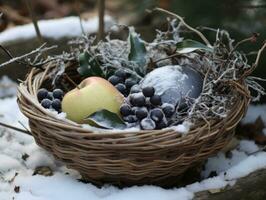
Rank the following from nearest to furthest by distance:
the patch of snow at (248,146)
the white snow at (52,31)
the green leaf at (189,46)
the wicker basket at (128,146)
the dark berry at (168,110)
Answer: the wicker basket at (128,146) < the dark berry at (168,110) < the green leaf at (189,46) < the patch of snow at (248,146) < the white snow at (52,31)

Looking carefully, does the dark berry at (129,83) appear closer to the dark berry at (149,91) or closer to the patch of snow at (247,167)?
the dark berry at (149,91)

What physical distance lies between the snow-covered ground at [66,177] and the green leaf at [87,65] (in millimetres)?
250

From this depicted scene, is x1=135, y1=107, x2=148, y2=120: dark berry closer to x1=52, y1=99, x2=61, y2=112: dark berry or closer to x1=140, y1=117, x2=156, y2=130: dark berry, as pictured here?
x1=140, y1=117, x2=156, y2=130: dark berry

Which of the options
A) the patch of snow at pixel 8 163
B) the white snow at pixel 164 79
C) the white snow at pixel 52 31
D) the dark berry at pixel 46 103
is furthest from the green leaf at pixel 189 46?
the white snow at pixel 52 31

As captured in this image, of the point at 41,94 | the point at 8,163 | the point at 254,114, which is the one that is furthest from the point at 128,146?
the point at 254,114

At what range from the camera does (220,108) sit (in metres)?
1.22

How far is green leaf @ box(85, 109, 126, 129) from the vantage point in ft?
3.95

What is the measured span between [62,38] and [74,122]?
2.96ft

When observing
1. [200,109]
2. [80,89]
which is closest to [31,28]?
[80,89]

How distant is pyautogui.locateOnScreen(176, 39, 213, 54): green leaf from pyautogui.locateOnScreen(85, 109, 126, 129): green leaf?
28 centimetres

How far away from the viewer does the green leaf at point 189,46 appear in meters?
1.36

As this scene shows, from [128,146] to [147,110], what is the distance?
0.15 meters

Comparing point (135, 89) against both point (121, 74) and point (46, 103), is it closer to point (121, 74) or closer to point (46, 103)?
point (121, 74)

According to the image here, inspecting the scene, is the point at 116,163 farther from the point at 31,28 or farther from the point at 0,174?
the point at 31,28
